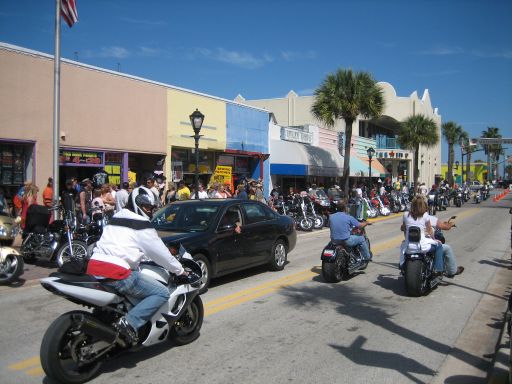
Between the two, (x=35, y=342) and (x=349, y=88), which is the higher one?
(x=349, y=88)

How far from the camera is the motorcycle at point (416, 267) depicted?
7816 millimetres

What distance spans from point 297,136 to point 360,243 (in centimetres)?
2140

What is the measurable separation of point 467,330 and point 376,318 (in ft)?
3.87

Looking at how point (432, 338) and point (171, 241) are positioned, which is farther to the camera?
point (171, 241)

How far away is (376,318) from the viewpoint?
6.75 metres

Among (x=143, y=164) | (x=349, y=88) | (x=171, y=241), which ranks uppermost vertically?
(x=349, y=88)

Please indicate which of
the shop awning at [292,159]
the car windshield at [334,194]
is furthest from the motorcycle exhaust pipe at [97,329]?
the shop awning at [292,159]

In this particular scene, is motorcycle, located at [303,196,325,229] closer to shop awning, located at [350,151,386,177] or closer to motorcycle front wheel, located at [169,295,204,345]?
motorcycle front wheel, located at [169,295,204,345]

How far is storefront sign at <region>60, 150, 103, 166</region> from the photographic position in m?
15.7

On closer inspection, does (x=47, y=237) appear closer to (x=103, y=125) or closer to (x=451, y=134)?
(x=103, y=125)

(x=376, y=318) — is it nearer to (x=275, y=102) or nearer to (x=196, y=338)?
(x=196, y=338)

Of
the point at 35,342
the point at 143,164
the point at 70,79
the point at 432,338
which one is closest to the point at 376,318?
the point at 432,338

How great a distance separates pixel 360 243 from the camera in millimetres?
9492

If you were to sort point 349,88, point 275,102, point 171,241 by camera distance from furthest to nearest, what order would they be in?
point 275,102
point 349,88
point 171,241
